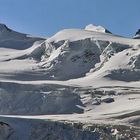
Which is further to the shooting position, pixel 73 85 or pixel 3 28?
pixel 3 28

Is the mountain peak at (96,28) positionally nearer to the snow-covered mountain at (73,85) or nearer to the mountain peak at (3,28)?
the snow-covered mountain at (73,85)

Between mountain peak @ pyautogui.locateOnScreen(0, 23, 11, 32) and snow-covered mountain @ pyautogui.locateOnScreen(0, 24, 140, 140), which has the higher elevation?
mountain peak @ pyautogui.locateOnScreen(0, 23, 11, 32)

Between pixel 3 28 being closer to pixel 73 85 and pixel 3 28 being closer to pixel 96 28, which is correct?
pixel 96 28

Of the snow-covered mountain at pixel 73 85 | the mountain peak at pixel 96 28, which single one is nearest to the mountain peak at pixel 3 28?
the snow-covered mountain at pixel 73 85

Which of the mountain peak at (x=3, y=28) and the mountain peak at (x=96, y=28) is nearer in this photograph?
the mountain peak at (x=96, y=28)

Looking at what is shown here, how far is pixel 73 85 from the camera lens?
1614 inches

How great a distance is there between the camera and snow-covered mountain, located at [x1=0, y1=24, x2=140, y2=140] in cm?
3139

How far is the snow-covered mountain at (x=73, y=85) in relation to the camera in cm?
3139

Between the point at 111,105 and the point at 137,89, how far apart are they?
107 inches

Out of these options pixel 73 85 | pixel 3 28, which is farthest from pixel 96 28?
pixel 73 85

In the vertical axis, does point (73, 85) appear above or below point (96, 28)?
below

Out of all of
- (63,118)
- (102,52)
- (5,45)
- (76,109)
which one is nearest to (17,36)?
(5,45)

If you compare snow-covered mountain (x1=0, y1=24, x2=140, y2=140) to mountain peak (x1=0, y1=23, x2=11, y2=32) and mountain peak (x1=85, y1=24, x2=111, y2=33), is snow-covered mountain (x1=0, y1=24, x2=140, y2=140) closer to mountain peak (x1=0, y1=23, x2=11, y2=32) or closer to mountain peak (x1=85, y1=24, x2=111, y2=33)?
mountain peak (x1=85, y1=24, x2=111, y2=33)

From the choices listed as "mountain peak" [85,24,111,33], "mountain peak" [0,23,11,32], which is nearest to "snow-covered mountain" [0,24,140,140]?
"mountain peak" [85,24,111,33]
